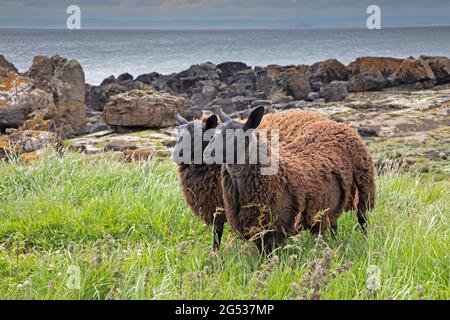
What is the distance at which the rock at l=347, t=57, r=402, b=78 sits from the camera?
28.8 m

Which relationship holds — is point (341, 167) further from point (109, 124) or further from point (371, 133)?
point (109, 124)

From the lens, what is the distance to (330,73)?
31.0 meters

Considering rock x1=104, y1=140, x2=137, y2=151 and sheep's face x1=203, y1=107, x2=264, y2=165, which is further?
rock x1=104, y1=140, x2=137, y2=151

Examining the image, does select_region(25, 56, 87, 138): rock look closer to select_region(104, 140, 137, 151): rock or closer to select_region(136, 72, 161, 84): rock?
select_region(104, 140, 137, 151): rock

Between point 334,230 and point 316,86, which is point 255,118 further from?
point 316,86

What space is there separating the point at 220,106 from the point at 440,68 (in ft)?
66.1

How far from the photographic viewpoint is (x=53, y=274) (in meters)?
4.69

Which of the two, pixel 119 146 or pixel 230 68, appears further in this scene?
pixel 230 68

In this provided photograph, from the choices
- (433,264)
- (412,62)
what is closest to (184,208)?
(433,264)

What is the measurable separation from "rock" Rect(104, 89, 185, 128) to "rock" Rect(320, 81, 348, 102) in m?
8.40

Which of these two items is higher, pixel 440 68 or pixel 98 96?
pixel 440 68

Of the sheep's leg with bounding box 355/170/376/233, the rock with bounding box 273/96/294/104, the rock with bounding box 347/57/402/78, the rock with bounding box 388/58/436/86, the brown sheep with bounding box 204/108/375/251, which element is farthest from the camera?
the rock with bounding box 347/57/402/78

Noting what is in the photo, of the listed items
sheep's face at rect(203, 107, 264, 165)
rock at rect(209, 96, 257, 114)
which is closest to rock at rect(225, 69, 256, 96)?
rock at rect(209, 96, 257, 114)

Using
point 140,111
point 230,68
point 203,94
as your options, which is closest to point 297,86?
point 203,94
